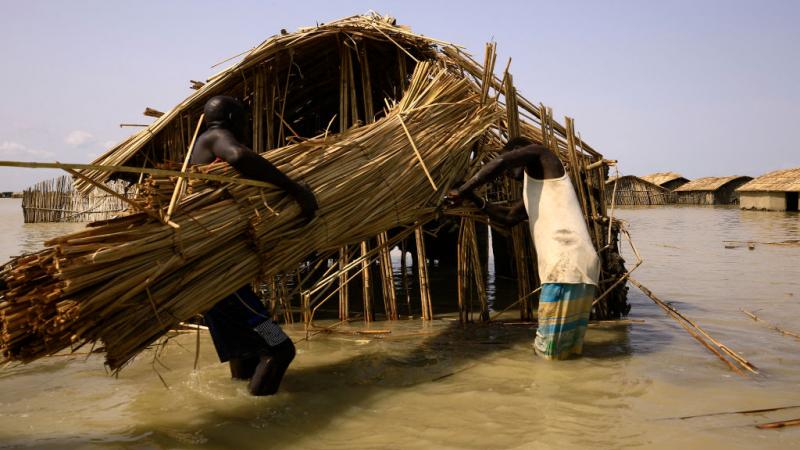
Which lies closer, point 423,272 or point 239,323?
point 239,323

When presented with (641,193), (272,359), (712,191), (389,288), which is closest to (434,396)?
(272,359)

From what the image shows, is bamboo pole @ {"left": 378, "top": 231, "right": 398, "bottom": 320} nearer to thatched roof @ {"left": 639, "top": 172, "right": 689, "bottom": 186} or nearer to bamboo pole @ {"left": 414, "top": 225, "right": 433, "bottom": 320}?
bamboo pole @ {"left": 414, "top": 225, "right": 433, "bottom": 320}

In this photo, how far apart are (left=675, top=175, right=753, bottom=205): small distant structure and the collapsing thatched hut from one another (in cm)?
2775

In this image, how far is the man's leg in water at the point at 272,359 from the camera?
9.55ft

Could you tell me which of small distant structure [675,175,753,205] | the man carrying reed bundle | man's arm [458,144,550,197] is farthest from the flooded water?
small distant structure [675,175,753,205]

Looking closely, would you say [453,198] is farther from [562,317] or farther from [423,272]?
[423,272]

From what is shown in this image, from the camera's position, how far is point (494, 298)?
6.54 meters

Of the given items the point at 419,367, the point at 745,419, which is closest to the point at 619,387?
the point at 745,419

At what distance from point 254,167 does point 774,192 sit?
24.4 metres

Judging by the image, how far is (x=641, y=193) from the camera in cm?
3036

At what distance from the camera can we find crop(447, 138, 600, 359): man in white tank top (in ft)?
11.7

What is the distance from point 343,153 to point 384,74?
2.55 metres

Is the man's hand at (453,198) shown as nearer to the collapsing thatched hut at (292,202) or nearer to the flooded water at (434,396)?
the collapsing thatched hut at (292,202)

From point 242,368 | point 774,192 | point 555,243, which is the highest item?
point 774,192
